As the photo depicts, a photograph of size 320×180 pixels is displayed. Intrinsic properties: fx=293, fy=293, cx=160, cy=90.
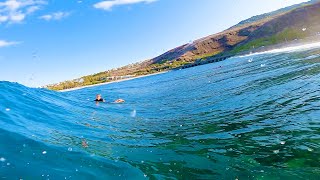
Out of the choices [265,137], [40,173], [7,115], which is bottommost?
[265,137]

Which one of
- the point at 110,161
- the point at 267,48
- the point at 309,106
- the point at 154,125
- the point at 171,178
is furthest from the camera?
the point at 267,48

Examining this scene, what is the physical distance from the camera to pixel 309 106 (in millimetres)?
19844

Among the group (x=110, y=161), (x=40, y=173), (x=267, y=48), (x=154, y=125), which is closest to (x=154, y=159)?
(x=110, y=161)

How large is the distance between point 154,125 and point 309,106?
449 inches

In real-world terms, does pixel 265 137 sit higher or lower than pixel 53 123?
lower

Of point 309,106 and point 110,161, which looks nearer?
point 110,161

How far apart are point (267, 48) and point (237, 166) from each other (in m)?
182

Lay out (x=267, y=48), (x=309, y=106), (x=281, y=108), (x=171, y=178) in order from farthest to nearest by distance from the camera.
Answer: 1. (x=267, y=48)
2. (x=281, y=108)
3. (x=309, y=106)
4. (x=171, y=178)

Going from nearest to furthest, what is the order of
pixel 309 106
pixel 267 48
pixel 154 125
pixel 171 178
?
pixel 171 178 < pixel 309 106 < pixel 154 125 < pixel 267 48

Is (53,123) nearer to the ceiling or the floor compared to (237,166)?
nearer to the ceiling

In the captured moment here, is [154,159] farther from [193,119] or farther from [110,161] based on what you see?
[193,119]

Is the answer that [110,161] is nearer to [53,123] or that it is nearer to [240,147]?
[240,147]

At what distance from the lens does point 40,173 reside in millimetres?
12047

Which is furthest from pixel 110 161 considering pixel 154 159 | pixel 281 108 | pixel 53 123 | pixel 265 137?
pixel 281 108
